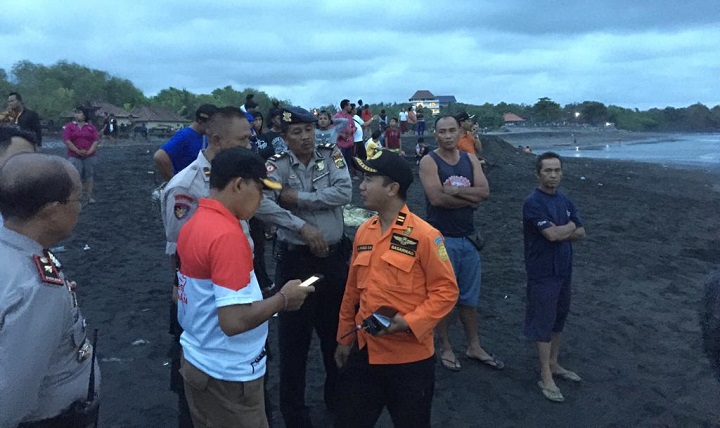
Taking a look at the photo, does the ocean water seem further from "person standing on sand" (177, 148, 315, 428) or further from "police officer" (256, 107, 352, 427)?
"person standing on sand" (177, 148, 315, 428)

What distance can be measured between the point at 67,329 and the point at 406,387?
5.70 feet

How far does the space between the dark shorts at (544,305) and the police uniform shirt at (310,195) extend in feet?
5.86

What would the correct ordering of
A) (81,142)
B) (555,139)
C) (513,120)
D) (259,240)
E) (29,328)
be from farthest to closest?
1. (513,120)
2. (555,139)
3. (81,142)
4. (259,240)
5. (29,328)

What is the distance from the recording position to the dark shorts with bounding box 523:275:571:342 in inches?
175

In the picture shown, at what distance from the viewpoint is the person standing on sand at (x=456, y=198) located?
4.70 meters

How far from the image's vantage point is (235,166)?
97.8 inches

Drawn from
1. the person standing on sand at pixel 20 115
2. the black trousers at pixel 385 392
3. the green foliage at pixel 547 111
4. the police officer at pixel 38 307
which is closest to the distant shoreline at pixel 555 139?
the green foliage at pixel 547 111

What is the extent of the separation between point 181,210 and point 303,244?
3.04ft

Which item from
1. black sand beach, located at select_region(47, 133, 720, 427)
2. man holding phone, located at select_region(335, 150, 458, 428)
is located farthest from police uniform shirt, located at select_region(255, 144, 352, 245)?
black sand beach, located at select_region(47, 133, 720, 427)

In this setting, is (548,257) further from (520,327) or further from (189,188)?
(189,188)

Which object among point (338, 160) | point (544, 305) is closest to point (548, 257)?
point (544, 305)

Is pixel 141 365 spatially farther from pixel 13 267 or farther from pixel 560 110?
pixel 560 110

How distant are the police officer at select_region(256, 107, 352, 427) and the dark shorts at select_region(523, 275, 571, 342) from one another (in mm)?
1706

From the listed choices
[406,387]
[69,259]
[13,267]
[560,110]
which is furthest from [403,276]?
[560,110]
